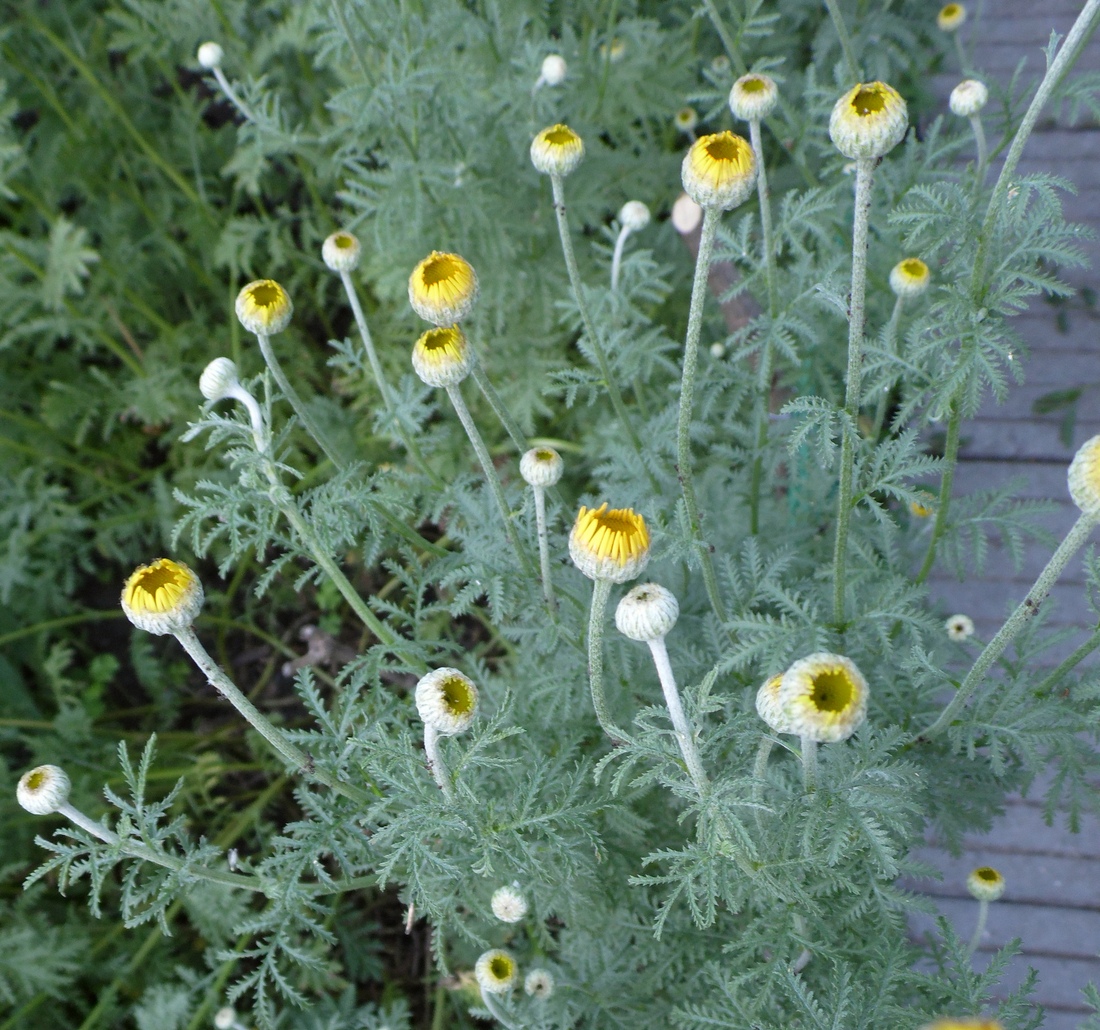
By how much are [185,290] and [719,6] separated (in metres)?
2.18

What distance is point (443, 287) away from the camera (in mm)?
1518

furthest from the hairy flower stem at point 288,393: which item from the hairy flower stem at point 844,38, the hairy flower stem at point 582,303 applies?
the hairy flower stem at point 844,38

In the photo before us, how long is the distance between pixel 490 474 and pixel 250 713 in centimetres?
57

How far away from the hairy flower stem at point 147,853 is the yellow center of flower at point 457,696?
50 cm

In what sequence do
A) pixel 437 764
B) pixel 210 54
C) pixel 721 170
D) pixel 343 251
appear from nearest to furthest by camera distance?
pixel 721 170 → pixel 437 764 → pixel 343 251 → pixel 210 54

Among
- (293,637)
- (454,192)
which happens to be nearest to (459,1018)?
(293,637)

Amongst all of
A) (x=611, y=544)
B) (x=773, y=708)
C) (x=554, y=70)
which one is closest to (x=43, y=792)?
(x=611, y=544)

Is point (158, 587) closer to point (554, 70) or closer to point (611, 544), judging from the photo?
point (611, 544)

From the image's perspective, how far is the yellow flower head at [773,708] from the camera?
1.16m

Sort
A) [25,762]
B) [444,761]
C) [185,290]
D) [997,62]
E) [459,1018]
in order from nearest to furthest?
[444,761] → [459,1018] → [25,762] → [997,62] → [185,290]

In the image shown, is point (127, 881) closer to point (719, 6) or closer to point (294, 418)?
point (294, 418)

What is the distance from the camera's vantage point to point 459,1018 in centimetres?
257

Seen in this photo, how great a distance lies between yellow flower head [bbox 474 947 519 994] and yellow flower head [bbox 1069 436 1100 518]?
117 centimetres

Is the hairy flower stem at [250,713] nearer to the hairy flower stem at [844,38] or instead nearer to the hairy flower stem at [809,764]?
the hairy flower stem at [809,764]
